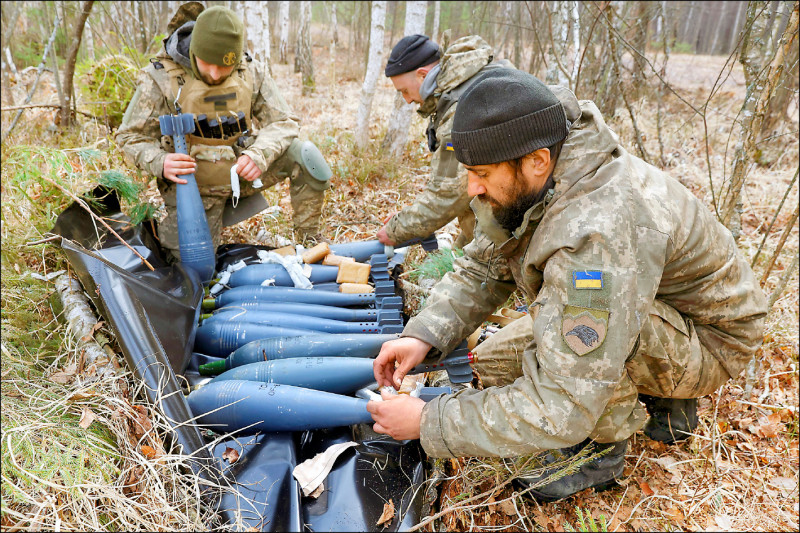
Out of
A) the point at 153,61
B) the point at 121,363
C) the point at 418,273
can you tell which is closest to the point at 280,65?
the point at 153,61

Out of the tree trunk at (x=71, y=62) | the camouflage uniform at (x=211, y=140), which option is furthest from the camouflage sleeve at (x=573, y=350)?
the tree trunk at (x=71, y=62)

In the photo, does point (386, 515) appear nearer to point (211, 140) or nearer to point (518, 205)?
point (518, 205)

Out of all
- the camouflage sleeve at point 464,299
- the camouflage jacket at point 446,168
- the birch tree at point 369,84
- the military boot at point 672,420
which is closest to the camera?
the camouflage sleeve at point 464,299

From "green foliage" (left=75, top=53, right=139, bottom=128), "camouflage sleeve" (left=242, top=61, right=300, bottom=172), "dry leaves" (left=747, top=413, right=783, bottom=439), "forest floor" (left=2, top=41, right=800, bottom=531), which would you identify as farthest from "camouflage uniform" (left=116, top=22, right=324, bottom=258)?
"dry leaves" (left=747, top=413, right=783, bottom=439)

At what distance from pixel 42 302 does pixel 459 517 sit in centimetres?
276

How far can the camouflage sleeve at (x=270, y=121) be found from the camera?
4.17 metres

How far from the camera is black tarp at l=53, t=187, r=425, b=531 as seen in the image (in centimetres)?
198

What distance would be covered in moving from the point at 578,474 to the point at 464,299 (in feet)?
3.22

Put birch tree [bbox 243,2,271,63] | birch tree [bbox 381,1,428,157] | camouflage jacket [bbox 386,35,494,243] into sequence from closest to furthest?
camouflage jacket [bbox 386,35,494,243]
birch tree [bbox 381,1,428,157]
birch tree [bbox 243,2,271,63]

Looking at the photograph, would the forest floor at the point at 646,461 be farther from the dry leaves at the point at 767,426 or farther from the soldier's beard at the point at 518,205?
the soldier's beard at the point at 518,205

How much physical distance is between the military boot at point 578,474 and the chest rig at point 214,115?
326 cm

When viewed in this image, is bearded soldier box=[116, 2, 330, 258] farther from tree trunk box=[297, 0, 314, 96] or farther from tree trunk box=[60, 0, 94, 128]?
tree trunk box=[297, 0, 314, 96]

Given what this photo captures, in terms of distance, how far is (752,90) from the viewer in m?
3.38

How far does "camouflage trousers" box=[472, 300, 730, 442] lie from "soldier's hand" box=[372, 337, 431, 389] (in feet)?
1.70
